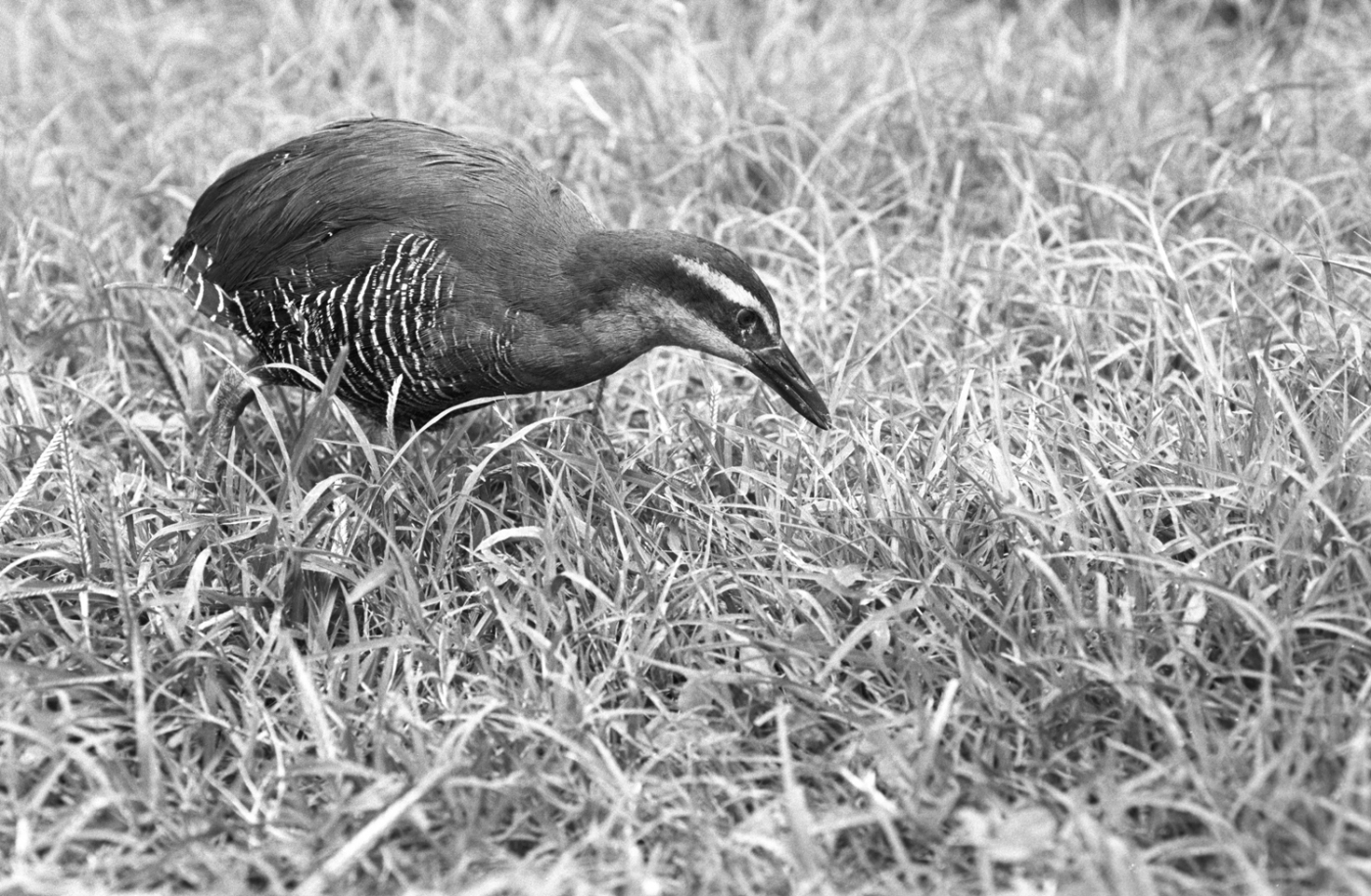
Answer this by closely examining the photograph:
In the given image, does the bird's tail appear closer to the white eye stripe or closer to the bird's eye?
the white eye stripe

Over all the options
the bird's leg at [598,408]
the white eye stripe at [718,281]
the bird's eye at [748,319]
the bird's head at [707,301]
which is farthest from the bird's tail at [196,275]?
the bird's eye at [748,319]

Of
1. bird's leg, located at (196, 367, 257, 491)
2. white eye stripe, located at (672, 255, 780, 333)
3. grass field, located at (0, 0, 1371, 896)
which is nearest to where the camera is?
grass field, located at (0, 0, 1371, 896)

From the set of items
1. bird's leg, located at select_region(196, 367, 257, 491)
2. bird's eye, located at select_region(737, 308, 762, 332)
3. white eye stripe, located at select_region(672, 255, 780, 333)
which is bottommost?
bird's leg, located at select_region(196, 367, 257, 491)

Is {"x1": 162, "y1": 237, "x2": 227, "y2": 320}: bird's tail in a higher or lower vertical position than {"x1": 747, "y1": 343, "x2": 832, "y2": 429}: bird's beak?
higher

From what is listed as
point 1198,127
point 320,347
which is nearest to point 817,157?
point 1198,127

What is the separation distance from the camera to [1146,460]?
4.03 m

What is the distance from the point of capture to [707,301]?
13.8 feet

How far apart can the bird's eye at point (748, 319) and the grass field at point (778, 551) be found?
331 mm

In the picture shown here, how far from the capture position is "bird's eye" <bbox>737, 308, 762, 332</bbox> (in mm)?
4203

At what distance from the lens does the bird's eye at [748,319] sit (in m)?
4.20

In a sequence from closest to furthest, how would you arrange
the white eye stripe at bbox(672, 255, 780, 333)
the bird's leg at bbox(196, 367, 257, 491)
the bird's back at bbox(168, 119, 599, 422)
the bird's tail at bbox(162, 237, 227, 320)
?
1. the white eye stripe at bbox(672, 255, 780, 333)
2. the bird's back at bbox(168, 119, 599, 422)
3. the bird's leg at bbox(196, 367, 257, 491)
4. the bird's tail at bbox(162, 237, 227, 320)

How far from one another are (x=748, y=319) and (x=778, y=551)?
651 mm

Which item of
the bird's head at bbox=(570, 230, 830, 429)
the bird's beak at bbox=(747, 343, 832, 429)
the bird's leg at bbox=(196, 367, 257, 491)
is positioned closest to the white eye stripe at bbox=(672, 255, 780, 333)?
the bird's head at bbox=(570, 230, 830, 429)

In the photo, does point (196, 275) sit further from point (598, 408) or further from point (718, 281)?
point (718, 281)
